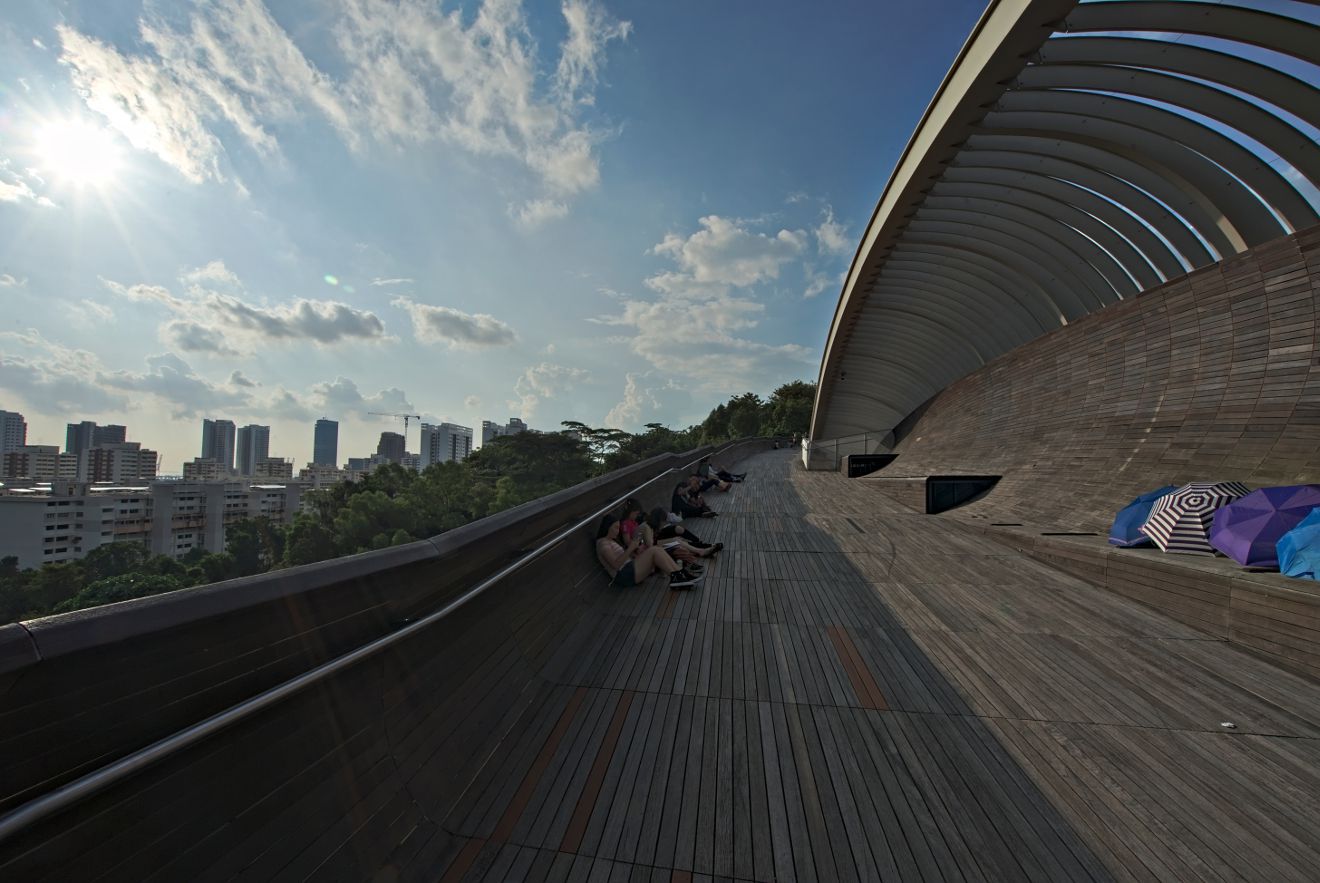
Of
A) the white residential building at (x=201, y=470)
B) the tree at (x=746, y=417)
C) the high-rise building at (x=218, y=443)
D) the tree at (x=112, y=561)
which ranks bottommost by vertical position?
the tree at (x=112, y=561)

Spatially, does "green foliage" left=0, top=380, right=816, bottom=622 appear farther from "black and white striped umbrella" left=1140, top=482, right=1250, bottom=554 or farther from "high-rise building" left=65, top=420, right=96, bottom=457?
"high-rise building" left=65, top=420, right=96, bottom=457

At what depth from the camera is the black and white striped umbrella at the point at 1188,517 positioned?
605 cm

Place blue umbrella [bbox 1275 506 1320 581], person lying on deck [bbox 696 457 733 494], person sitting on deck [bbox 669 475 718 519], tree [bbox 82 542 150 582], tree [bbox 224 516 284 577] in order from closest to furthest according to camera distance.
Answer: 1. blue umbrella [bbox 1275 506 1320 581]
2. person sitting on deck [bbox 669 475 718 519]
3. person lying on deck [bbox 696 457 733 494]
4. tree [bbox 82 542 150 582]
5. tree [bbox 224 516 284 577]

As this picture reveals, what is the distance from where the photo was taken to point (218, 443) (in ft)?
615

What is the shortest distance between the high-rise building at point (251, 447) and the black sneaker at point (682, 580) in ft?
779

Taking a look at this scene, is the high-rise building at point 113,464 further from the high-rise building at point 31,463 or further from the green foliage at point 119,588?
the green foliage at point 119,588

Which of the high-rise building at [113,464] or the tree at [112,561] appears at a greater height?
the high-rise building at [113,464]

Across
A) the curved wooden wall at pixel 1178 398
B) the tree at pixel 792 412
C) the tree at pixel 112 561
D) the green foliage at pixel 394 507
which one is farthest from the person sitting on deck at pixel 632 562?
the tree at pixel 112 561

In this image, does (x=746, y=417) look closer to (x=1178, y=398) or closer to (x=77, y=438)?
(x=1178, y=398)

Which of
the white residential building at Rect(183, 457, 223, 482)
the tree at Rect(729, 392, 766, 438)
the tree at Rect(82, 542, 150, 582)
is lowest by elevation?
the tree at Rect(82, 542, 150, 582)

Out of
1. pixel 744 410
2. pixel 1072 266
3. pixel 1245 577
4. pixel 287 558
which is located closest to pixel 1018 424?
pixel 1072 266

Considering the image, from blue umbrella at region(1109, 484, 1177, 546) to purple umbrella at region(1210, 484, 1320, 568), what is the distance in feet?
3.10

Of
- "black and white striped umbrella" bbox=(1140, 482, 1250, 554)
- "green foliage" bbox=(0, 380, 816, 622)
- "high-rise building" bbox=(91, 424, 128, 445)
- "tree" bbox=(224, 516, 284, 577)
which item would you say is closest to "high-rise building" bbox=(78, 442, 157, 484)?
"high-rise building" bbox=(91, 424, 128, 445)

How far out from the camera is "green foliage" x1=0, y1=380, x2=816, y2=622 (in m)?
56.7
